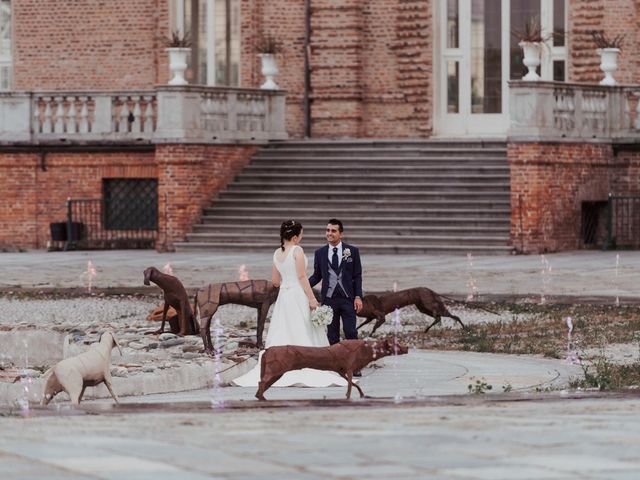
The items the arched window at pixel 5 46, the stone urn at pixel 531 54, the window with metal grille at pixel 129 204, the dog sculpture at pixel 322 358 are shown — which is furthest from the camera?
the arched window at pixel 5 46

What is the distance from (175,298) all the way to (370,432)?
8.63 m

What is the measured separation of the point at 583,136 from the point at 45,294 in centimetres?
1202

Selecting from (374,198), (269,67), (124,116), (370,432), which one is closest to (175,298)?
(370,432)

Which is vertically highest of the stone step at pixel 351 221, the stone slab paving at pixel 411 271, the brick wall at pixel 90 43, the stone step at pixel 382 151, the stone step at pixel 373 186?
the brick wall at pixel 90 43

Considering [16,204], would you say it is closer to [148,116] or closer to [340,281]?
[148,116]

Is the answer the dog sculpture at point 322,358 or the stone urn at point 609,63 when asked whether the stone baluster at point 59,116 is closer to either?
the stone urn at point 609,63

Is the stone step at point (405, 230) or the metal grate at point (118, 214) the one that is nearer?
the stone step at point (405, 230)

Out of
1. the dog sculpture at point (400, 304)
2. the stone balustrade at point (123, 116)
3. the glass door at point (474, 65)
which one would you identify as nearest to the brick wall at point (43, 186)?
the stone balustrade at point (123, 116)

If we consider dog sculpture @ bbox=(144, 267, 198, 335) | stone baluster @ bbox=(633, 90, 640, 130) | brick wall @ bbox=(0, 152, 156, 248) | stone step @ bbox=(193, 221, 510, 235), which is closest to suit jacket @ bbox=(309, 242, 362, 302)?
dog sculpture @ bbox=(144, 267, 198, 335)

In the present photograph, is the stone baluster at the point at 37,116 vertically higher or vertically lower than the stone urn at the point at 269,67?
lower

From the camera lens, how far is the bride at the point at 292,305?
1728 cm

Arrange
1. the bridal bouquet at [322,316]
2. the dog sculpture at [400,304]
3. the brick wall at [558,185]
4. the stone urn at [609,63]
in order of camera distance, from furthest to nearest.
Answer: the stone urn at [609,63] < the brick wall at [558,185] < the dog sculpture at [400,304] < the bridal bouquet at [322,316]

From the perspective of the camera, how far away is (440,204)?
115 ft

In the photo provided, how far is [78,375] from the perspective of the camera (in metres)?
15.1
